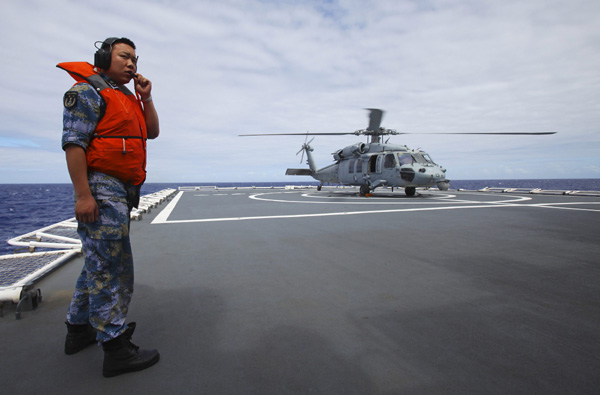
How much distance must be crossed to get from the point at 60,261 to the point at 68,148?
247 cm

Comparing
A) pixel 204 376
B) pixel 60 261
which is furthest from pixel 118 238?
pixel 60 261

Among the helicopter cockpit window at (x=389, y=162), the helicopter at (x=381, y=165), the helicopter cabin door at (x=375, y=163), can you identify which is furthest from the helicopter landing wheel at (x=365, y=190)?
the helicopter cockpit window at (x=389, y=162)

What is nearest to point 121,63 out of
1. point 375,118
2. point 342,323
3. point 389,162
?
point 342,323

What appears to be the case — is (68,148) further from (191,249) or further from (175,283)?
(191,249)

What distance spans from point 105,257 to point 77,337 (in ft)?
1.92

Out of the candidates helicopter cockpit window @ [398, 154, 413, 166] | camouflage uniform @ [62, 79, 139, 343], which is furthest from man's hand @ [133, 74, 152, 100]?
helicopter cockpit window @ [398, 154, 413, 166]

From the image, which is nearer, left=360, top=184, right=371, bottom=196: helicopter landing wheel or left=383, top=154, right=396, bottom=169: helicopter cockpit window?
left=383, top=154, right=396, bottom=169: helicopter cockpit window

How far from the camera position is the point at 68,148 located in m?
1.82

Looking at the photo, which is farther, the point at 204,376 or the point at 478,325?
the point at 478,325

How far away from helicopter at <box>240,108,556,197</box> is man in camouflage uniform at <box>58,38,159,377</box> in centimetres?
1386

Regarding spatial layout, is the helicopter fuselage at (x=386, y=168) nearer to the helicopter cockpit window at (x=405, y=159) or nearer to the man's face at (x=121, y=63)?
the helicopter cockpit window at (x=405, y=159)

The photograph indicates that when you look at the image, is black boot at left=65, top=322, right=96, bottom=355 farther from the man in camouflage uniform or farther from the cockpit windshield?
the cockpit windshield

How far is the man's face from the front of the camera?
2102 mm

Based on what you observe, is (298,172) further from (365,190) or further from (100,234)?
(100,234)
